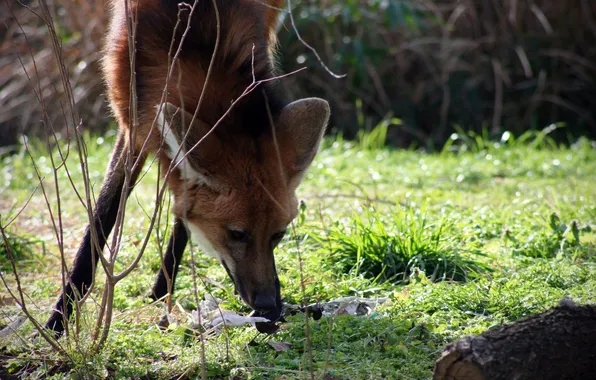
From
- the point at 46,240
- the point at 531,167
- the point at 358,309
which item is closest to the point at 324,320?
the point at 358,309

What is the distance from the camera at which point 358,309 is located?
3111 millimetres

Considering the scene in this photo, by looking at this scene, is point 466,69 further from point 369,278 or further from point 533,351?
point 533,351

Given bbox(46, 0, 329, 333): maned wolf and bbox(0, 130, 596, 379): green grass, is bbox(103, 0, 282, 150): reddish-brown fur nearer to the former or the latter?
bbox(46, 0, 329, 333): maned wolf

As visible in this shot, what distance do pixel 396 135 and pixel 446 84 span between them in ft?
2.79

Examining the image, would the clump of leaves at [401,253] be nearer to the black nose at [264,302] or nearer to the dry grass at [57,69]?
the black nose at [264,302]

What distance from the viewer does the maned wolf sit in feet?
9.64

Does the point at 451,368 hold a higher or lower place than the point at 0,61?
lower

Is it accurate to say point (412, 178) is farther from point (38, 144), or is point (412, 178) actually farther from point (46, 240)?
point (38, 144)

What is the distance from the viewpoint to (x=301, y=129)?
3.08 meters

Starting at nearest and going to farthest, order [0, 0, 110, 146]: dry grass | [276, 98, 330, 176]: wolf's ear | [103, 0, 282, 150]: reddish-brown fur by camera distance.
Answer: [276, 98, 330, 176]: wolf's ear < [103, 0, 282, 150]: reddish-brown fur < [0, 0, 110, 146]: dry grass

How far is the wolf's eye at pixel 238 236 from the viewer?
299 centimetres

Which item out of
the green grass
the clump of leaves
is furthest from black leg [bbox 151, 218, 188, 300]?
the clump of leaves

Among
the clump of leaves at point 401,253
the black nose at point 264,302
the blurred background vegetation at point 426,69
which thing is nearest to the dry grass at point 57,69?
the blurred background vegetation at point 426,69

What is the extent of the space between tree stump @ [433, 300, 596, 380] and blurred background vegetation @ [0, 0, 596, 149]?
19.6ft
